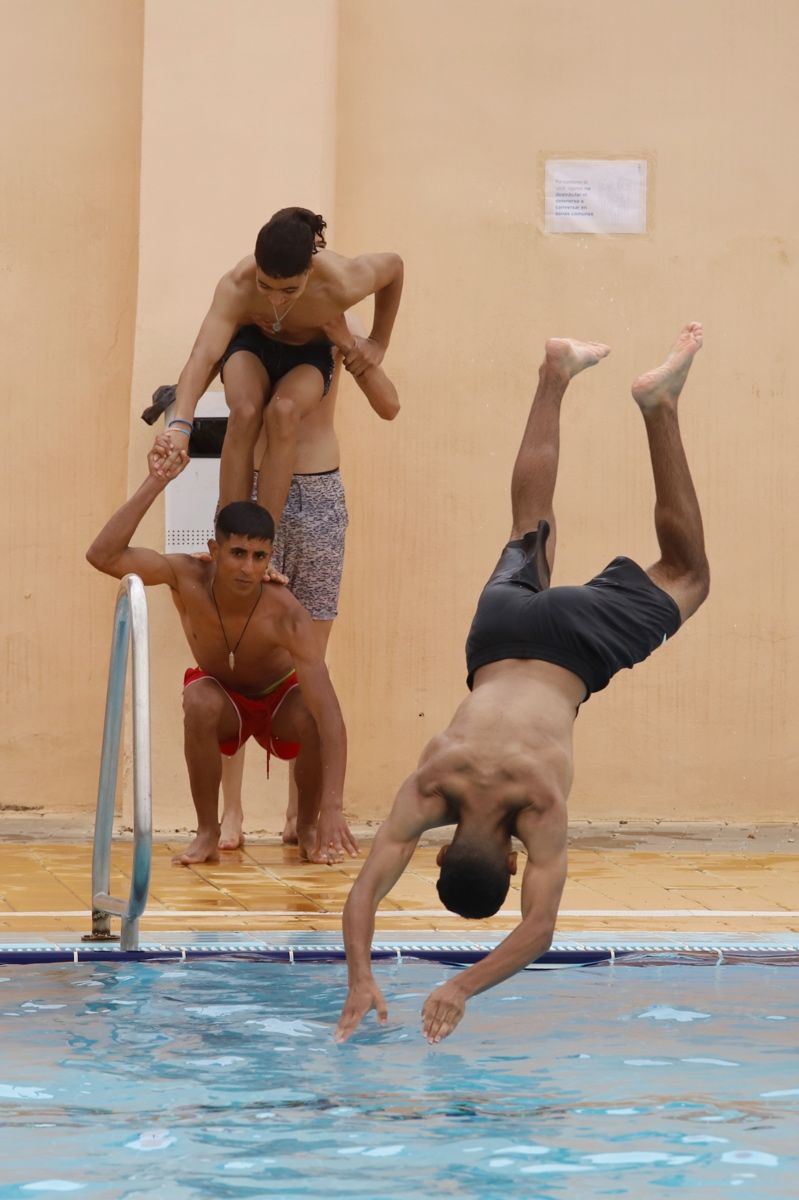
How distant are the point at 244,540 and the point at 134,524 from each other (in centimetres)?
43

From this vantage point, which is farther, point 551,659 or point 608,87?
point 608,87

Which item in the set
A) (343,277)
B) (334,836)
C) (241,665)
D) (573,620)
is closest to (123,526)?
(241,665)

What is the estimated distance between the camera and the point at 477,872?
4590 millimetres

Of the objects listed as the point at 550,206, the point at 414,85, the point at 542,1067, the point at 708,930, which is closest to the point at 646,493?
the point at 550,206

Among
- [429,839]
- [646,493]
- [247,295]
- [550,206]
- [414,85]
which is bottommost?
[429,839]

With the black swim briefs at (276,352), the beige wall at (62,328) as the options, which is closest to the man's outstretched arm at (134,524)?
the black swim briefs at (276,352)

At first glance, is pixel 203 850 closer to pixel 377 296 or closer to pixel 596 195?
pixel 377 296

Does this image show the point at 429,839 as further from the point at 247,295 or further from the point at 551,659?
the point at 551,659

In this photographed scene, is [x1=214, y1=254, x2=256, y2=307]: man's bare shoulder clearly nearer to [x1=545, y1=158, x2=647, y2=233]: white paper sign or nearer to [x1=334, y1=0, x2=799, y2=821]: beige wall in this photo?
[x1=334, y1=0, x2=799, y2=821]: beige wall

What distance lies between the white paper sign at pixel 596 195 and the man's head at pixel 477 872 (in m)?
4.81

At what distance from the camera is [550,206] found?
28.8 ft

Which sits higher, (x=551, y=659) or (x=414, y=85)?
(x=414, y=85)

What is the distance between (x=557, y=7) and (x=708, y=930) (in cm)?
479

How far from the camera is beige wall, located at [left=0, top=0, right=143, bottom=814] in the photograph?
28.5 ft
